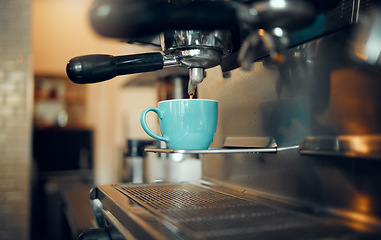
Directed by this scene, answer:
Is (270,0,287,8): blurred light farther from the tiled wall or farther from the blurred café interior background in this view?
the tiled wall

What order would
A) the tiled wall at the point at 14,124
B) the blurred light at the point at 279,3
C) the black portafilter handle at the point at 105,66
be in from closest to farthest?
the blurred light at the point at 279,3, the black portafilter handle at the point at 105,66, the tiled wall at the point at 14,124

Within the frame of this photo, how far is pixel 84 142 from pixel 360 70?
134 inches

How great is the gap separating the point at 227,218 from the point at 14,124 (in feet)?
6.33

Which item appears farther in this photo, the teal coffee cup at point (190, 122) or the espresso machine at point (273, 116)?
the teal coffee cup at point (190, 122)

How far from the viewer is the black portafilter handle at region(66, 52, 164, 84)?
0.54 m

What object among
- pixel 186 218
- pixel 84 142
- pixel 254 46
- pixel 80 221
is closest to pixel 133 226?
pixel 186 218

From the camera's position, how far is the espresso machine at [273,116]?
370 mm

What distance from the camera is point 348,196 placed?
1.45ft

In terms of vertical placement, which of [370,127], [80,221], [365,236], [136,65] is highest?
[136,65]

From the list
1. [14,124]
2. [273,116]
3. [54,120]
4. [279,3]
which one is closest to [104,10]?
[279,3]

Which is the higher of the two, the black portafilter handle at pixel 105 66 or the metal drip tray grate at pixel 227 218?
the black portafilter handle at pixel 105 66

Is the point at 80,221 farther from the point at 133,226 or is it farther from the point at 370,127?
the point at 370,127

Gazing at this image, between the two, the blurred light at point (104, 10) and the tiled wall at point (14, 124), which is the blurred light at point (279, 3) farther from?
the tiled wall at point (14, 124)

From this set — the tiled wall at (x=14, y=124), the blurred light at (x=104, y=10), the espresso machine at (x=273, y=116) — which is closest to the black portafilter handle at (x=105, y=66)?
the espresso machine at (x=273, y=116)
